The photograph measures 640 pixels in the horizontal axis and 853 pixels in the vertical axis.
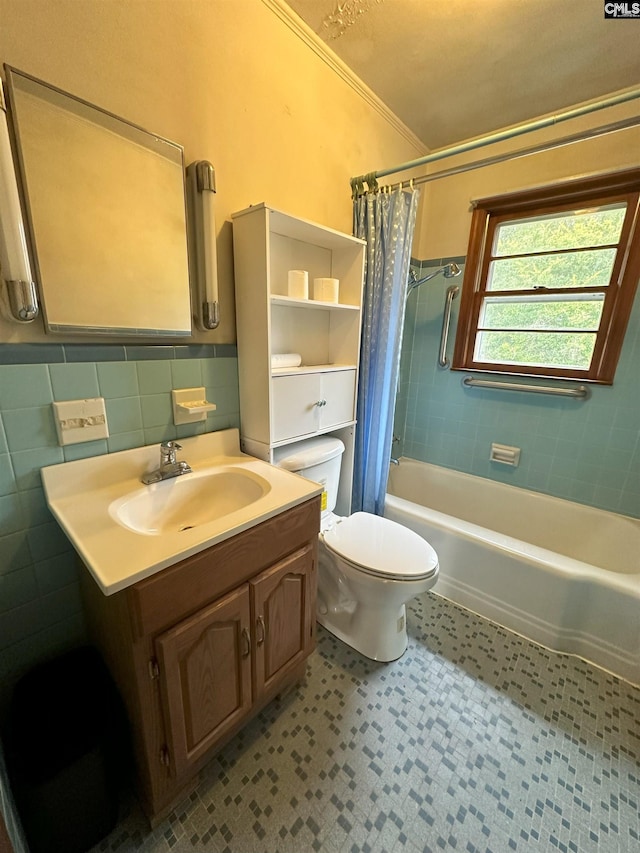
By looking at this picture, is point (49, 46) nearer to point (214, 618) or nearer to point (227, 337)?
point (227, 337)

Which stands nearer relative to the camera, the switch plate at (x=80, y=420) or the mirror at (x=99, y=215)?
the mirror at (x=99, y=215)

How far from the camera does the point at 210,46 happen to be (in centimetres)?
104

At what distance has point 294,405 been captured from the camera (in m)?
1.33

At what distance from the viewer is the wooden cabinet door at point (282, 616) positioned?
99 centimetres

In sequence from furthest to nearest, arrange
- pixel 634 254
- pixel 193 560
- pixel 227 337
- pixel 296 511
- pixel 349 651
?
pixel 634 254, pixel 349 651, pixel 227 337, pixel 296 511, pixel 193 560

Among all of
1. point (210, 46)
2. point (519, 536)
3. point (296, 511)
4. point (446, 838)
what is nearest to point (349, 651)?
point (446, 838)

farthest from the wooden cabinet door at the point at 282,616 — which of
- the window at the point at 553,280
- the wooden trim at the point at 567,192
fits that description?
the wooden trim at the point at 567,192

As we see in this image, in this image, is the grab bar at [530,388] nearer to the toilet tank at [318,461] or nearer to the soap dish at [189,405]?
the toilet tank at [318,461]

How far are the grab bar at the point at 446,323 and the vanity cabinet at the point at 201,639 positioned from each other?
1556mm

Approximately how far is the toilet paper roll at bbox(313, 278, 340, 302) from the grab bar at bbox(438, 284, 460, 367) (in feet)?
3.37

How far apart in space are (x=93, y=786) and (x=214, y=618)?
48 cm

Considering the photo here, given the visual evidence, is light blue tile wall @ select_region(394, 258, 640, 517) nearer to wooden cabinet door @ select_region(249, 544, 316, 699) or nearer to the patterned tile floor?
the patterned tile floor

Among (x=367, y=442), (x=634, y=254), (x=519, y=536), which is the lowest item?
(x=519, y=536)

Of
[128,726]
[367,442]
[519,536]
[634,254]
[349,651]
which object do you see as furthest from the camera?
[519,536]
